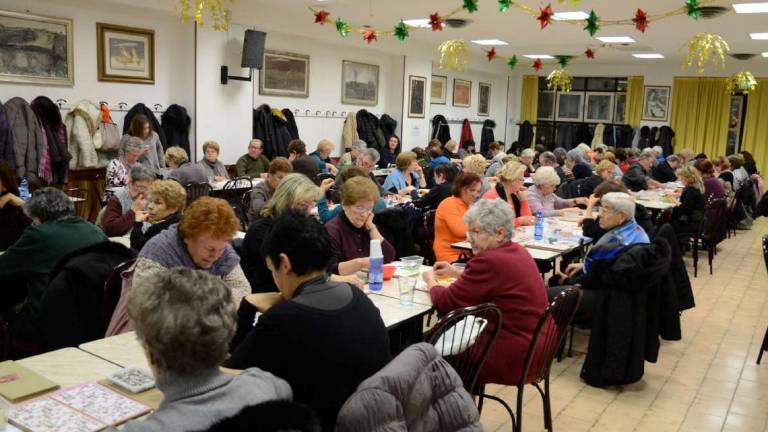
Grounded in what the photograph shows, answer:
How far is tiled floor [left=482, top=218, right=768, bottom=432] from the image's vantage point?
383cm

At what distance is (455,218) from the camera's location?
4.96 metres

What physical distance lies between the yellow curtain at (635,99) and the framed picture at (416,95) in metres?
5.82

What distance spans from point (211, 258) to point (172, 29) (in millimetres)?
6857

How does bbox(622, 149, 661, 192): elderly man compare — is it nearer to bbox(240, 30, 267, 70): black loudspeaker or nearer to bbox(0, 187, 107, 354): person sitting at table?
bbox(240, 30, 267, 70): black loudspeaker

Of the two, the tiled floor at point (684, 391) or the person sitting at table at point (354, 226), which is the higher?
the person sitting at table at point (354, 226)

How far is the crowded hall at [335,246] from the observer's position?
1925mm

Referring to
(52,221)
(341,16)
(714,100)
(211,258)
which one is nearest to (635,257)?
(211,258)

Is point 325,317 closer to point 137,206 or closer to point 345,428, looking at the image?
point 345,428

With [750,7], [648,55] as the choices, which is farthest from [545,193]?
[648,55]

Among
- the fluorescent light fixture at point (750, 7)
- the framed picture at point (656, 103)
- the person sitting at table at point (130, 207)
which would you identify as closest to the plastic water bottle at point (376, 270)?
the person sitting at table at point (130, 207)

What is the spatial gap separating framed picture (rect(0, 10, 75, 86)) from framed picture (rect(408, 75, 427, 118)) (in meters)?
6.98

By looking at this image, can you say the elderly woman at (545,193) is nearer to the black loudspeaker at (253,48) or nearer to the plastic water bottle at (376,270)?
the plastic water bottle at (376,270)

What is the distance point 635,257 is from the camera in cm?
396

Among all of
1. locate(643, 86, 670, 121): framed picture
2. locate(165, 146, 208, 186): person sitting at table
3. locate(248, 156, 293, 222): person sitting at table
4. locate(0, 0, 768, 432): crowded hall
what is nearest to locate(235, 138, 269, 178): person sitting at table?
locate(0, 0, 768, 432): crowded hall
